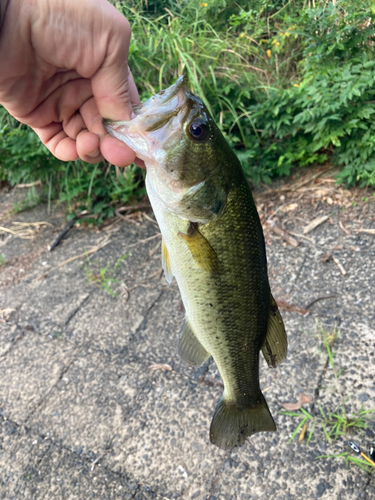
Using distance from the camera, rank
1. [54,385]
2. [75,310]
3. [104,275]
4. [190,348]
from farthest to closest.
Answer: [104,275] → [75,310] → [54,385] → [190,348]

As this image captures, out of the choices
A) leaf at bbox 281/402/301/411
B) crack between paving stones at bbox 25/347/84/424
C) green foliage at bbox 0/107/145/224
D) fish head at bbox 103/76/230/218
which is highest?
fish head at bbox 103/76/230/218

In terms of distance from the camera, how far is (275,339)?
1.39 m

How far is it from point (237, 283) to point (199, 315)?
206mm

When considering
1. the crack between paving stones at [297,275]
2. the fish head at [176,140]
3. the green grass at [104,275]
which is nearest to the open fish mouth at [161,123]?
the fish head at [176,140]

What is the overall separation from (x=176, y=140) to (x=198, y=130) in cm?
8

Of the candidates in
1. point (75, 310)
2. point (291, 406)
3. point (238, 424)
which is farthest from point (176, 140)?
point (75, 310)

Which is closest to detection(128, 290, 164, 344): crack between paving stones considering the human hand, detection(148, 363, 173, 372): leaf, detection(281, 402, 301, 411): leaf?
detection(148, 363, 173, 372): leaf

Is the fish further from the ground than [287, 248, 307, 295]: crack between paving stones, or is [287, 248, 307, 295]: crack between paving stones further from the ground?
the fish

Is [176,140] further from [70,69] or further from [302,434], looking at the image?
[302,434]

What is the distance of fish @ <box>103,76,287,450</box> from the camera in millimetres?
1214

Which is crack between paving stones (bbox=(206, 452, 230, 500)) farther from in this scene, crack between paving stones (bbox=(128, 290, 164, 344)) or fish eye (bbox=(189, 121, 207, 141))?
fish eye (bbox=(189, 121, 207, 141))

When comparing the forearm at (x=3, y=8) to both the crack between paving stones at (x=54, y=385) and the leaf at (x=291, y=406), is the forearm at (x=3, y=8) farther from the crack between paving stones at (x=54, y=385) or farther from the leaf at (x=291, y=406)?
the leaf at (x=291, y=406)

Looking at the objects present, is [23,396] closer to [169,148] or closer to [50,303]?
[50,303]


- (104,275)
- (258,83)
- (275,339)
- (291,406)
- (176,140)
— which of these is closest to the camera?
(176,140)
